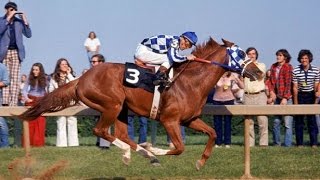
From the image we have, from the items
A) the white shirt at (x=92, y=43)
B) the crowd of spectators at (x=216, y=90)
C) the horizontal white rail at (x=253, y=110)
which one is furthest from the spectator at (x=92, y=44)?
the horizontal white rail at (x=253, y=110)

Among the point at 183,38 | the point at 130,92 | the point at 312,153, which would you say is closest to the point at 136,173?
the point at 130,92

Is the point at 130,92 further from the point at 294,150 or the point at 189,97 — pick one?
the point at 294,150

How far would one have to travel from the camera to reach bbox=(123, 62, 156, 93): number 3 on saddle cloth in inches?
480

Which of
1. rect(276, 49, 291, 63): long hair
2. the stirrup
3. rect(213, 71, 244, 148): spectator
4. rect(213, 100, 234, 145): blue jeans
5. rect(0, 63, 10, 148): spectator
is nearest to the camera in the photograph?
the stirrup

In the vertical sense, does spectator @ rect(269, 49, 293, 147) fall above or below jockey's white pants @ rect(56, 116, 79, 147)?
above

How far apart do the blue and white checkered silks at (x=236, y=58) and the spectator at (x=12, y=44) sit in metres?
4.00

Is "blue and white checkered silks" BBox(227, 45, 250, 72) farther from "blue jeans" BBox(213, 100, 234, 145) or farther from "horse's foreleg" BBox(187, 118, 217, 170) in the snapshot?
"blue jeans" BBox(213, 100, 234, 145)

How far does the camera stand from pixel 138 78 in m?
12.2

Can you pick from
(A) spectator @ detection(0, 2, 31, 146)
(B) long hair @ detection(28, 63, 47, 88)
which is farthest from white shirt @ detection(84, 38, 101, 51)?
(A) spectator @ detection(0, 2, 31, 146)

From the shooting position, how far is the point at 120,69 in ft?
40.5

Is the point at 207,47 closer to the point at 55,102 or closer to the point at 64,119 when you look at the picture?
the point at 55,102

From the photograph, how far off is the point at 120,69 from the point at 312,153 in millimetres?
3545

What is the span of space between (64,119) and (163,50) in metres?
3.97

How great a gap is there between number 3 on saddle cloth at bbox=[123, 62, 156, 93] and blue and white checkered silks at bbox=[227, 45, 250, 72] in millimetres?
1110
